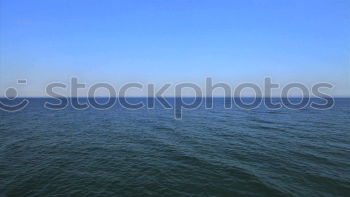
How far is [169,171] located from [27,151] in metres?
17.9

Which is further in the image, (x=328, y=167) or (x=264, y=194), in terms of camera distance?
(x=328, y=167)

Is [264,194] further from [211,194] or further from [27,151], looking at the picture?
[27,151]

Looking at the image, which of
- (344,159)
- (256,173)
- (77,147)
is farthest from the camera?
(77,147)

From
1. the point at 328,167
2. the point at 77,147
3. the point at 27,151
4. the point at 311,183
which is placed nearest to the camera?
the point at 311,183

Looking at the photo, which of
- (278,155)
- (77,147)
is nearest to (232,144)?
(278,155)

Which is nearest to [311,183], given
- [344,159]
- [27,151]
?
[344,159]

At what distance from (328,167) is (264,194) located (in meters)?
9.05

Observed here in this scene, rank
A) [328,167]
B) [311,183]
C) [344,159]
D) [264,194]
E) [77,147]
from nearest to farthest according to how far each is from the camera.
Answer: [264,194] < [311,183] < [328,167] < [344,159] < [77,147]

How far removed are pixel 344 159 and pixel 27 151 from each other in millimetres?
34198

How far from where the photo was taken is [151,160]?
21.6 metres

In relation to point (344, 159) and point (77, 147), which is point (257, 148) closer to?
point (344, 159)

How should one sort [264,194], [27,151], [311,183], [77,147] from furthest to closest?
[77,147] < [27,151] < [311,183] < [264,194]

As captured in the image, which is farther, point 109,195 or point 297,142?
point 297,142

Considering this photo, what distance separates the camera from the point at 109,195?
569 inches
